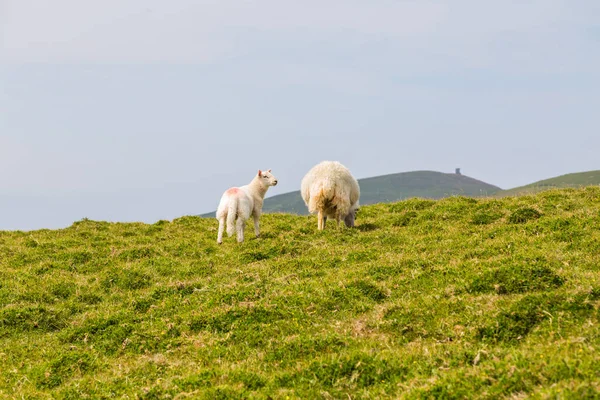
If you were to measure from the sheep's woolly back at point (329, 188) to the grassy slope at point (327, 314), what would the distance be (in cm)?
139

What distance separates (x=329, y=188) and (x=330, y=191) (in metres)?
0.12

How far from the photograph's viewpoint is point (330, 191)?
19.4m

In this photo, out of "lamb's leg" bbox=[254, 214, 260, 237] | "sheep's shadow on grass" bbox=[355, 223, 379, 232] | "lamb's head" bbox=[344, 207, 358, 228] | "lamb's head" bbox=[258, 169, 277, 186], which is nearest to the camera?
"sheep's shadow on grass" bbox=[355, 223, 379, 232]

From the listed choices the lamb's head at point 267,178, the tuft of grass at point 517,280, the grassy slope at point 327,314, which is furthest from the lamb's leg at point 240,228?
the tuft of grass at point 517,280

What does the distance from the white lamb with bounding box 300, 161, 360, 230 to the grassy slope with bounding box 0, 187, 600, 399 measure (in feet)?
4.43

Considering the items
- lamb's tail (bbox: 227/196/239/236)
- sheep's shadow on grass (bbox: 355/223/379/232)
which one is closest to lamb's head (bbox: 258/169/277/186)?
lamb's tail (bbox: 227/196/239/236)

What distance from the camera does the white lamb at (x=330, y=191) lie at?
19.5 m

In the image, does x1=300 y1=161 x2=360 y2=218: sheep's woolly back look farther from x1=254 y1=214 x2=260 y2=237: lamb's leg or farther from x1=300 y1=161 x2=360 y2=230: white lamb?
x1=254 y1=214 x2=260 y2=237: lamb's leg

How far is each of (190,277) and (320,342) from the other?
7.71 meters

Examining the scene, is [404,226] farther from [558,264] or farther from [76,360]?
[76,360]

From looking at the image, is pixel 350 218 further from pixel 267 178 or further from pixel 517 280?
pixel 517 280

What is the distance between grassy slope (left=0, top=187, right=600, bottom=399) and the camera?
23.8 feet

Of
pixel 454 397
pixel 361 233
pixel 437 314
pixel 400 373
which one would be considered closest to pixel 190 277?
pixel 361 233

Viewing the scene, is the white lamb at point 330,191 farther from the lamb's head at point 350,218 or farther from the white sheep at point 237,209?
the white sheep at point 237,209
